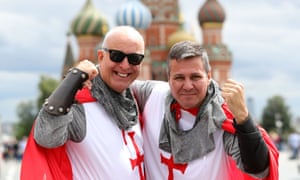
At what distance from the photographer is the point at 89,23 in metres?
36.9

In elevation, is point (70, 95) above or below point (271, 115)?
above

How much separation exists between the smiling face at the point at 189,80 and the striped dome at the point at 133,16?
91.8ft

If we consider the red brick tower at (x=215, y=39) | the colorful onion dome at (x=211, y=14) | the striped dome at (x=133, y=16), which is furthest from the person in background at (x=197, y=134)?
the colorful onion dome at (x=211, y=14)

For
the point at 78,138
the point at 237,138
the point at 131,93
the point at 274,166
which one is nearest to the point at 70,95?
the point at 78,138

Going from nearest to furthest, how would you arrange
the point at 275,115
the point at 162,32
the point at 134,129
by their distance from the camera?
the point at 134,129
the point at 162,32
the point at 275,115

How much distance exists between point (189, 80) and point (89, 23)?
33.8 metres

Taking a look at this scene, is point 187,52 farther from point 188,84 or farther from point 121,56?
point 121,56

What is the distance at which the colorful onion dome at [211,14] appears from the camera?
1391 inches

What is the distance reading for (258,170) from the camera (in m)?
3.32

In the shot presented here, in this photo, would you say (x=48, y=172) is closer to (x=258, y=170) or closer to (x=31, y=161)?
(x=31, y=161)

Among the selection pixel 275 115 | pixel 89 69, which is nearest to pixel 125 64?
pixel 89 69

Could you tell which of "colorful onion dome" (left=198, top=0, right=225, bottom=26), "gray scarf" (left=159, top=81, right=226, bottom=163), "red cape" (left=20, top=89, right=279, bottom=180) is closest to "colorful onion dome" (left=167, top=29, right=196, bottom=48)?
"colorful onion dome" (left=198, top=0, right=225, bottom=26)

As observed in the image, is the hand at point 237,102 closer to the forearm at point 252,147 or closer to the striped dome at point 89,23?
the forearm at point 252,147

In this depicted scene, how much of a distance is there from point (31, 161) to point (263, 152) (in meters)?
1.29
